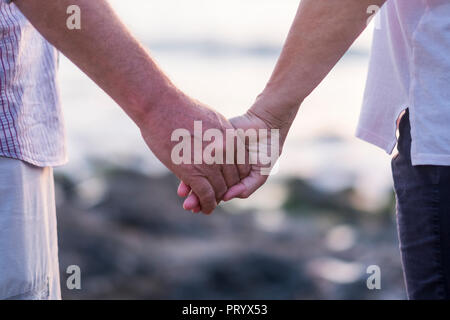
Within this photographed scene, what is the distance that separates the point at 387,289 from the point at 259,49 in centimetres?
1172

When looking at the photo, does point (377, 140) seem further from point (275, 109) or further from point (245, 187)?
point (245, 187)

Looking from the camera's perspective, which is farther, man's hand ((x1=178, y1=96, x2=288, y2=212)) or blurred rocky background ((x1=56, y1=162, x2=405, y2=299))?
blurred rocky background ((x1=56, y1=162, x2=405, y2=299))

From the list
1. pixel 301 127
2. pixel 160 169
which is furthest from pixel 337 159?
pixel 160 169

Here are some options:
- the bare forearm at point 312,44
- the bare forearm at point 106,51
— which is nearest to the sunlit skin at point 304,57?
the bare forearm at point 312,44

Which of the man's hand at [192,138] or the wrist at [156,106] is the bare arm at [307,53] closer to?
the man's hand at [192,138]

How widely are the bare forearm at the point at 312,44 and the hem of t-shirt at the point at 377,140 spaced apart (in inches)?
11.0

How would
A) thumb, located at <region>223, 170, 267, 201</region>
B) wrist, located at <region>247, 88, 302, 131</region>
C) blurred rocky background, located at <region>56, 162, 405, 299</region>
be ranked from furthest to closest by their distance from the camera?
blurred rocky background, located at <region>56, 162, 405, 299</region> < thumb, located at <region>223, 170, 267, 201</region> < wrist, located at <region>247, 88, 302, 131</region>

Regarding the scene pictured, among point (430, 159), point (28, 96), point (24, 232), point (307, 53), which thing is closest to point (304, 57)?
point (307, 53)

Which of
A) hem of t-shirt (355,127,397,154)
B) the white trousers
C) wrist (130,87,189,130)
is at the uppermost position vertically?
wrist (130,87,189,130)

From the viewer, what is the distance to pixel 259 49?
15617mm

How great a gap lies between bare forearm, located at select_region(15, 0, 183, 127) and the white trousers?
13.4 inches

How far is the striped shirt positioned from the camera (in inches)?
66.2

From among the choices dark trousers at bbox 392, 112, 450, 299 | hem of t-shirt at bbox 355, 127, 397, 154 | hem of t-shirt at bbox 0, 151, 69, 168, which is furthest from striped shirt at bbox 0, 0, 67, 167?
dark trousers at bbox 392, 112, 450, 299

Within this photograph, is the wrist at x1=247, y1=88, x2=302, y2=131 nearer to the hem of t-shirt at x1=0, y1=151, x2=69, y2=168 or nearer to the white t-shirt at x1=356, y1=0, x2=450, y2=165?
the white t-shirt at x1=356, y1=0, x2=450, y2=165
